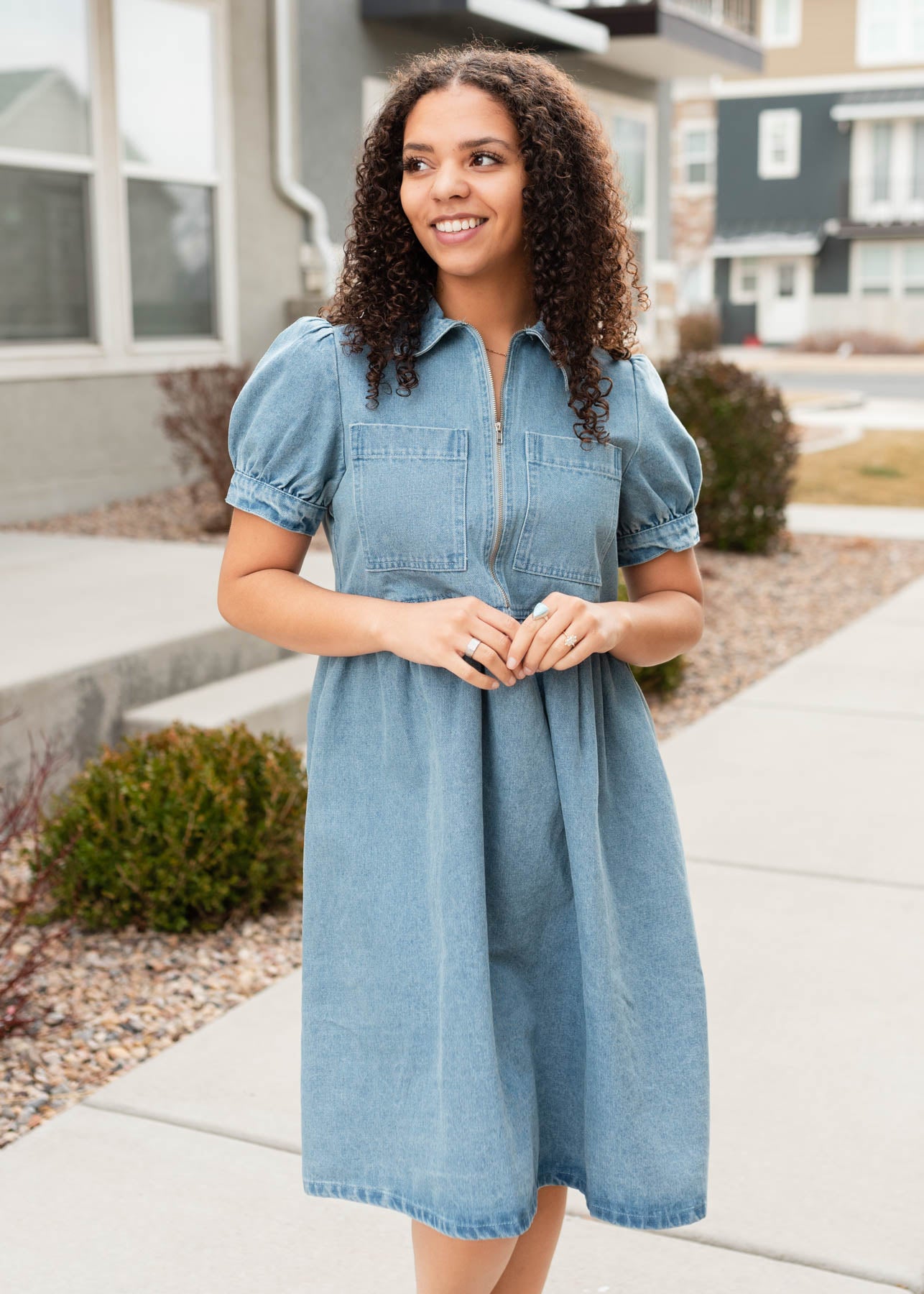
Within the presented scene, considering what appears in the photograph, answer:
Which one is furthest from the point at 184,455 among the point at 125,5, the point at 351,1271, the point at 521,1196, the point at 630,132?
the point at 630,132

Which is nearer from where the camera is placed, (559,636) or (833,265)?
(559,636)

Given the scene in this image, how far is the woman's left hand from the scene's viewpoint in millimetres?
1739

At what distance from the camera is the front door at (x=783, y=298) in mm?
43375

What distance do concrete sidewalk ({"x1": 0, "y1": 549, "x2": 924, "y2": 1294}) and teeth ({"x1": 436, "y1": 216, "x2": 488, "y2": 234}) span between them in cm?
169

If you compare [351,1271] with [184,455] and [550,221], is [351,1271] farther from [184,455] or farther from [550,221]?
[184,455]

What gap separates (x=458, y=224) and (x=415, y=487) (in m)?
0.32

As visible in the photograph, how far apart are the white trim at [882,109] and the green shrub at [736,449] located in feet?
111

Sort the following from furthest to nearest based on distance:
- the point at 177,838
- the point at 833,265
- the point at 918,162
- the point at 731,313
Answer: the point at 731,313, the point at 833,265, the point at 918,162, the point at 177,838

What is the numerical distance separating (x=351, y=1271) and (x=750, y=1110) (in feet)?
3.11

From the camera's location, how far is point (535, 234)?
6.11 ft

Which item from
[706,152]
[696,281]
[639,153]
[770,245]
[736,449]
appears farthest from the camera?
[696,281]

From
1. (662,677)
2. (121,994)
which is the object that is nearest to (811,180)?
(662,677)

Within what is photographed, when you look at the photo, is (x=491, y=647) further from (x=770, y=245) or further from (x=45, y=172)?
(x=770, y=245)

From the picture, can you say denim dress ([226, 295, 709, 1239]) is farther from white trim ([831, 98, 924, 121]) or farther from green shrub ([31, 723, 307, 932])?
white trim ([831, 98, 924, 121])
